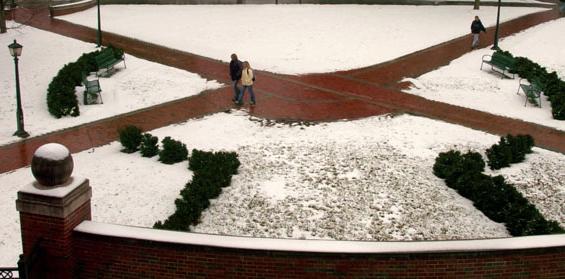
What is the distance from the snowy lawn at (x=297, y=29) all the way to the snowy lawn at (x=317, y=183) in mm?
7554

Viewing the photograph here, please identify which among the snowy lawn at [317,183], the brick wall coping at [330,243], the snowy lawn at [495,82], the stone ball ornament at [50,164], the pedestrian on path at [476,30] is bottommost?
the snowy lawn at [317,183]

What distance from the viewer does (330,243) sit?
825cm

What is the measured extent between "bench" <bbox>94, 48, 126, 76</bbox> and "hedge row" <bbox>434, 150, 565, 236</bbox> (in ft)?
42.4

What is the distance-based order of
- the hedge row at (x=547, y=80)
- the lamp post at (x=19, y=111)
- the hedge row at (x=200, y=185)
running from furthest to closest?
the hedge row at (x=547, y=80) → the lamp post at (x=19, y=111) → the hedge row at (x=200, y=185)

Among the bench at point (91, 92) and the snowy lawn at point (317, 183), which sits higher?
the bench at point (91, 92)

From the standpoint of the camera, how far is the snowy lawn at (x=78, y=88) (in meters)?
18.7

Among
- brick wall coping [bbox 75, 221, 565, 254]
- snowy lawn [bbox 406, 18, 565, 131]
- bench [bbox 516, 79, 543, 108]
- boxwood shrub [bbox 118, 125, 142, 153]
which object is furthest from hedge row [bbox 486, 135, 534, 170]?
boxwood shrub [bbox 118, 125, 142, 153]

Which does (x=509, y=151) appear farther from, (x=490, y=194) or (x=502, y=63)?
(x=502, y=63)

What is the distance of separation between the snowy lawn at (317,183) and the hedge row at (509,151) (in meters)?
0.27

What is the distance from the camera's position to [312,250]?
26.6 ft

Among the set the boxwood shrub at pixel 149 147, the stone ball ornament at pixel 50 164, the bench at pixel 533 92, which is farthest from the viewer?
the bench at pixel 533 92

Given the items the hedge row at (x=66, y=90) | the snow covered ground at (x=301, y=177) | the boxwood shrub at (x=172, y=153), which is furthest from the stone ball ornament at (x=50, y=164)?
the hedge row at (x=66, y=90)

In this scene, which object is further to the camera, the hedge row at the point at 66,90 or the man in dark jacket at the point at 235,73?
the man in dark jacket at the point at 235,73

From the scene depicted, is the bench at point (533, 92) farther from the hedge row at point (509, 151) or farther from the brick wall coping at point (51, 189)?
the brick wall coping at point (51, 189)
